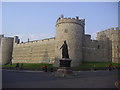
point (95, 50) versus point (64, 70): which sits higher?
point (95, 50)

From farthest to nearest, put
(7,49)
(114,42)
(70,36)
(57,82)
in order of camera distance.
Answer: (7,49), (114,42), (70,36), (57,82)

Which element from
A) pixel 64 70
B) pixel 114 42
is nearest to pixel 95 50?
pixel 114 42

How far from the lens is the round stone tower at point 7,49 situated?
5503 centimetres

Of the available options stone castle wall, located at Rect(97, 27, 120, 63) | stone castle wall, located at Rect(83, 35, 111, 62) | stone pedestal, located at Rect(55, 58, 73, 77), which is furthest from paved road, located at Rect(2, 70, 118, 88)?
stone castle wall, located at Rect(97, 27, 120, 63)

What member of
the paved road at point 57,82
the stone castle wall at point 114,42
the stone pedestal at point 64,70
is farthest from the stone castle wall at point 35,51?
the paved road at point 57,82

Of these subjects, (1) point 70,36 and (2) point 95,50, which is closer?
(1) point 70,36

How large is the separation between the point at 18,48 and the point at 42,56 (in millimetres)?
12208

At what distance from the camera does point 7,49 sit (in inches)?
2206

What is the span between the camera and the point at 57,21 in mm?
33531

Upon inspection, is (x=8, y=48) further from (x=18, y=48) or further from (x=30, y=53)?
(x=30, y=53)

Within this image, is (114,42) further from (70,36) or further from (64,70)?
(64,70)

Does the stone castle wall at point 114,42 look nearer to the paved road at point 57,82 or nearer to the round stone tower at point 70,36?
the round stone tower at point 70,36

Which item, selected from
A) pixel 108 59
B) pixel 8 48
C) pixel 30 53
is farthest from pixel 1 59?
pixel 108 59

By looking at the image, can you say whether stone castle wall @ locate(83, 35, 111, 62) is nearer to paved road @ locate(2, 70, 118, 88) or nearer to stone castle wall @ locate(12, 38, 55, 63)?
stone castle wall @ locate(12, 38, 55, 63)
